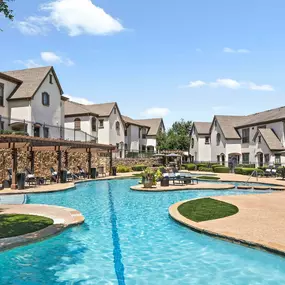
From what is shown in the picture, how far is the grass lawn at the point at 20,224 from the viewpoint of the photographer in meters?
8.67

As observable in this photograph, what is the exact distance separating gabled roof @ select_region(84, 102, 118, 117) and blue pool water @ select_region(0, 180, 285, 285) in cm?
3829

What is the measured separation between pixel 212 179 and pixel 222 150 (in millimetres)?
22004

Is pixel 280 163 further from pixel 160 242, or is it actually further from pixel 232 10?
pixel 160 242

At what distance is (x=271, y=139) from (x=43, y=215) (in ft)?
113

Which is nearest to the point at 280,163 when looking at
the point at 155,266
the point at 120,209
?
the point at 120,209

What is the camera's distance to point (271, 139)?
3909 centimetres

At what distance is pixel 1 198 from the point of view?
16203 mm

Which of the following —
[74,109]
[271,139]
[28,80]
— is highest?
[28,80]

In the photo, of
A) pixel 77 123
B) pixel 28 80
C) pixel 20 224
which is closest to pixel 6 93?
pixel 28 80

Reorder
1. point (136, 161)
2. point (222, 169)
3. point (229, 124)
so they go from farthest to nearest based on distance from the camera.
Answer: point (229, 124)
point (136, 161)
point (222, 169)

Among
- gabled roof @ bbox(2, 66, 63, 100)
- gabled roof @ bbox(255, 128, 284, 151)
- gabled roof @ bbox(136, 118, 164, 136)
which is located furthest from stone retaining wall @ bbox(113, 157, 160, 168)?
gabled roof @ bbox(255, 128, 284, 151)

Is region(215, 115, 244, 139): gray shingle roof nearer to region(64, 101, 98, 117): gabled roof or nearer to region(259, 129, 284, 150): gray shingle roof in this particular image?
region(259, 129, 284, 150): gray shingle roof

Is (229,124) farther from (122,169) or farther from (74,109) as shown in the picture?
(74,109)

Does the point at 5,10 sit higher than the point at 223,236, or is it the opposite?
the point at 5,10
